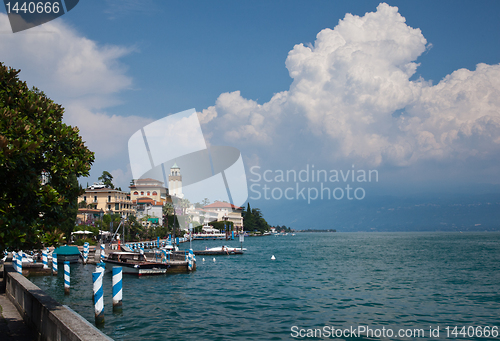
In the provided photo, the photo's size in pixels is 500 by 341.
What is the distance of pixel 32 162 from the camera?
29.4ft

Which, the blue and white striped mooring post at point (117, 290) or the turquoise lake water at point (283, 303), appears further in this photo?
the blue and white striped mooring post at point (117, 290)

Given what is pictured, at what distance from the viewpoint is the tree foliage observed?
26.5 ft

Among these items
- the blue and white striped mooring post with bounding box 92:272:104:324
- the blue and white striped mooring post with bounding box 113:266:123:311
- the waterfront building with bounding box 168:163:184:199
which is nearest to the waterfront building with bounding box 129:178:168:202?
the waterfront building with bounding box 168:163:184:199

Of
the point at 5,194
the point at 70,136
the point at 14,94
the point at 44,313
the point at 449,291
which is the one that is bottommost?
the point at 449,291

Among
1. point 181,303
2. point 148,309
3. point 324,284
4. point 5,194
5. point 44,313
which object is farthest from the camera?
point 324,284

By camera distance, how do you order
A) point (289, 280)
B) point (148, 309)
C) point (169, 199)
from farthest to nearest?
point (169, 199), point (289, 280), point (148, 309)

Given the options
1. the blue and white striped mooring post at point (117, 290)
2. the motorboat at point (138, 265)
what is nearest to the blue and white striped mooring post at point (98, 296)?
the blue and white striped mooring post at point (117, 290)

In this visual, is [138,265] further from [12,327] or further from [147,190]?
[147,190]

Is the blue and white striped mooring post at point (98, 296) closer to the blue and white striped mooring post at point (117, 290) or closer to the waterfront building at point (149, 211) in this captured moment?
the blue and white striped mooring post at point (117, 290)

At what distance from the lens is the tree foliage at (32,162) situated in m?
8.09

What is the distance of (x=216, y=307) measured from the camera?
2212cm

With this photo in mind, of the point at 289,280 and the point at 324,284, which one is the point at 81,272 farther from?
the point at 324,284

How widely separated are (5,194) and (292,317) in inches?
585

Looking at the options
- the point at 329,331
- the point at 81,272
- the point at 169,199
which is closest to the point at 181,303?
the point at 329,331
